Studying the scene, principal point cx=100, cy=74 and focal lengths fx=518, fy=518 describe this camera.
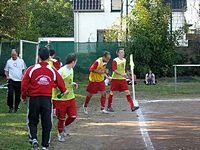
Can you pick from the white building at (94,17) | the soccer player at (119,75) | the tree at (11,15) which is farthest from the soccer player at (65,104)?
the white building at (94,17)

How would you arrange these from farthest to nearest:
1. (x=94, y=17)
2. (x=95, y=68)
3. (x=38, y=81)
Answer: (x=94, y=17)
(x=95, y=68)
(x=38, y=81)

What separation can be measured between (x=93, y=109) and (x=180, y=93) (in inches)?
275

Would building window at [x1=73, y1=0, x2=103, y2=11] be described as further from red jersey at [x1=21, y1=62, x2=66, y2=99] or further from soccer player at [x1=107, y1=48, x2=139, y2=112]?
red jersey at [x1=21, y1=62, x2=66, y2=99]

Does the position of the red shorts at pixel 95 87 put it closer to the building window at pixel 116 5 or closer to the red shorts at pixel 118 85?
the red shorts at pixel 118 85

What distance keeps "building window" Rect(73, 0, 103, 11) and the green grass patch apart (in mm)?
13163

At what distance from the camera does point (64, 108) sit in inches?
426

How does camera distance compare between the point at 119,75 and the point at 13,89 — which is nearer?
the point at 13,89

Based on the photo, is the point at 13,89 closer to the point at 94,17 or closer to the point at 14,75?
the point at 14,75

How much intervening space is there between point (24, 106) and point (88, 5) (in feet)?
84.0

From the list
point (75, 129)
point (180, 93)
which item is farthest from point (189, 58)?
point (75, 129)

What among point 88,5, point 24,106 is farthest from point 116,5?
point 24,106

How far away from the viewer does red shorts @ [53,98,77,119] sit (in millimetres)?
10789

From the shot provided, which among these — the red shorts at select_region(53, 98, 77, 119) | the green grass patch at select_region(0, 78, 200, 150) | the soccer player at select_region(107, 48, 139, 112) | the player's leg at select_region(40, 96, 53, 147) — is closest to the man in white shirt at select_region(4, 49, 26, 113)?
the green grass patch at select_region(0, 78, 200, 150)

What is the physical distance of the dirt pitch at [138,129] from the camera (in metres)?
10.3
